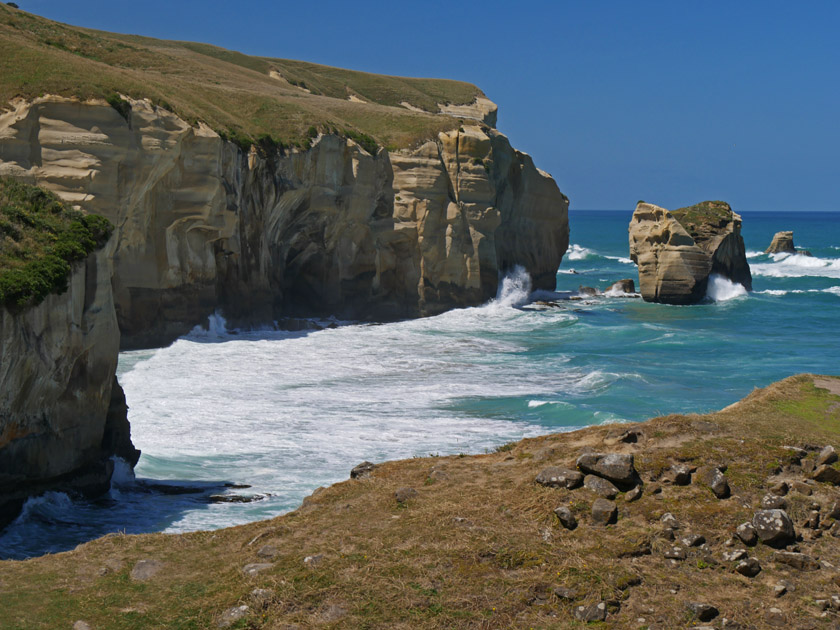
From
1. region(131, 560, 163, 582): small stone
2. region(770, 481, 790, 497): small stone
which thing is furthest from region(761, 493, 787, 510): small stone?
region(131, 560, 163, 582): small stone

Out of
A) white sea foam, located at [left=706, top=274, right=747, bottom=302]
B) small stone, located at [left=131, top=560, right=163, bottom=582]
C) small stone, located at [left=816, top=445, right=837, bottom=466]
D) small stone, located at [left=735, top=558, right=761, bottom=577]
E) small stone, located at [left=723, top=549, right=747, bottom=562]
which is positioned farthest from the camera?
white sea foam, located at [left=706, top=274, right=747, bottom=302]

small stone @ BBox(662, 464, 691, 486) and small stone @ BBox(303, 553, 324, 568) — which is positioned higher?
small stone @ BBox(662, 464, 691, 486)

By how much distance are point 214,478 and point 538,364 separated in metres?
18.0

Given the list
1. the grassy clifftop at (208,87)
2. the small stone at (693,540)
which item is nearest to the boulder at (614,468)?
the small stone at (693,540)

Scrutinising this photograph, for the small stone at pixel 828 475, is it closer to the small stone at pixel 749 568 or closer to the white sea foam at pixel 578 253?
the small stone at pixel 749 568

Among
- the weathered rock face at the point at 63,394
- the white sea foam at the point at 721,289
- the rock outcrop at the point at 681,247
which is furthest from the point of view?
the white sea foam at the point at 721,289

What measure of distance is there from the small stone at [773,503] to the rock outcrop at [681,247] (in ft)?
144

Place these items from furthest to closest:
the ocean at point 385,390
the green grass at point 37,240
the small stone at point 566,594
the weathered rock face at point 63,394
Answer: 1. the ocean at point 385,390
2. the green grass at point 37,240
3. the weathered rock face at point 63,394
4. the small stone at point 566,594

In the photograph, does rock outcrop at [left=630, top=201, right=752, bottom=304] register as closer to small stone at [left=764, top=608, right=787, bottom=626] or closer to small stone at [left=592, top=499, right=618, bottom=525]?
small stone at [left=592, top=499, right=618, bottom=525]

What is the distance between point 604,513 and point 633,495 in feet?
2.02

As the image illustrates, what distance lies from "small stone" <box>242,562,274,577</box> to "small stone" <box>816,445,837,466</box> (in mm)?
7141

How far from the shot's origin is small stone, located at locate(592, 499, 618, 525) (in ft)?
35.8

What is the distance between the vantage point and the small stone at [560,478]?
11664mm

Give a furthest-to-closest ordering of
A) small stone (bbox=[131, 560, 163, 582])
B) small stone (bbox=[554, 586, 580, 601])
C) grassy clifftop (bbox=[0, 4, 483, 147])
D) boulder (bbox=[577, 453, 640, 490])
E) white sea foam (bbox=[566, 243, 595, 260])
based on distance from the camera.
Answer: white sea foam (bbox=[566, 243, 595, 260]) < grassy clifftop (bbox=[0, 4, 483, 147]) < boulder (bbox=[577, 453, 640, 490]) < small stone (bbox=[131, 560, 163, 582]) < small stone (bbox=[554, 586, 580, 601])
